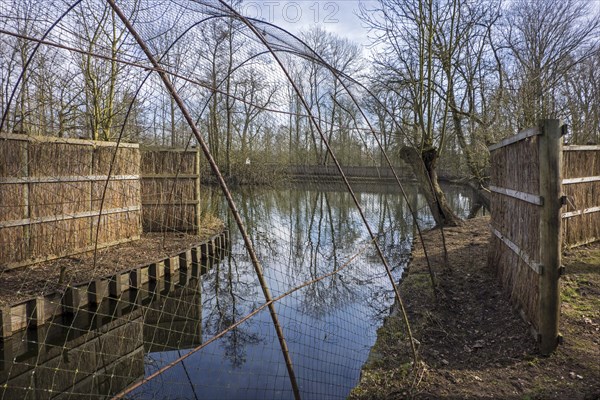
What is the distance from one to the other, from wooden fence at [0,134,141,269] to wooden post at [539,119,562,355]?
6.46 metres

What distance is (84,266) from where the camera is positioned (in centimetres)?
748

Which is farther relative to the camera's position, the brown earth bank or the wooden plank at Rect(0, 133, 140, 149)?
the wooden plank at Rect(0, 133, 140, 149)

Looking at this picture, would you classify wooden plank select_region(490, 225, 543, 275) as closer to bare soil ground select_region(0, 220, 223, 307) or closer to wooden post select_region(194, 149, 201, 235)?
bare soil ground select_region(0, 220, 223, 307)

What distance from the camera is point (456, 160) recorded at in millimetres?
18359

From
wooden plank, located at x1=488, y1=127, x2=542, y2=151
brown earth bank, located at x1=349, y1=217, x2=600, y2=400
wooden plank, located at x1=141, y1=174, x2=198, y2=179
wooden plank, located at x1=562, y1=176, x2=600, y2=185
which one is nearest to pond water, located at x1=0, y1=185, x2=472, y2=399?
brown earth bank, located at x1=349, y1=217, x2=600, y2=400

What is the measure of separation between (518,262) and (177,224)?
8618 mm

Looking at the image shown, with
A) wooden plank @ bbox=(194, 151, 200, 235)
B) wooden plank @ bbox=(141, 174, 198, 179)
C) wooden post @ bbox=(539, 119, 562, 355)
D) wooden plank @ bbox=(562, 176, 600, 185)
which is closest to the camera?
wooden post @ bbox=(539, 119, 562, 355)

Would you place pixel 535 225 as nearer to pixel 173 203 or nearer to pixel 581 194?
pixel 581 194

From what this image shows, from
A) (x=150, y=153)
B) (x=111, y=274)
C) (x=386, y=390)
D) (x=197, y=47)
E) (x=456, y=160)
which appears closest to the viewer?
(x=386, y=390)

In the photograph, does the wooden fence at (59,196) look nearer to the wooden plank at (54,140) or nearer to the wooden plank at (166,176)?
the wooden plank at (54,140)

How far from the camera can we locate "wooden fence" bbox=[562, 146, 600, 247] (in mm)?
6387

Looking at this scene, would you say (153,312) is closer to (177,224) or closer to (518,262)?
(177,224)

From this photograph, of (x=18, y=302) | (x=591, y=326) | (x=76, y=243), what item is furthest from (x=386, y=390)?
(x=76, y=243)

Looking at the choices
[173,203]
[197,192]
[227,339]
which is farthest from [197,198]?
[227,339]
